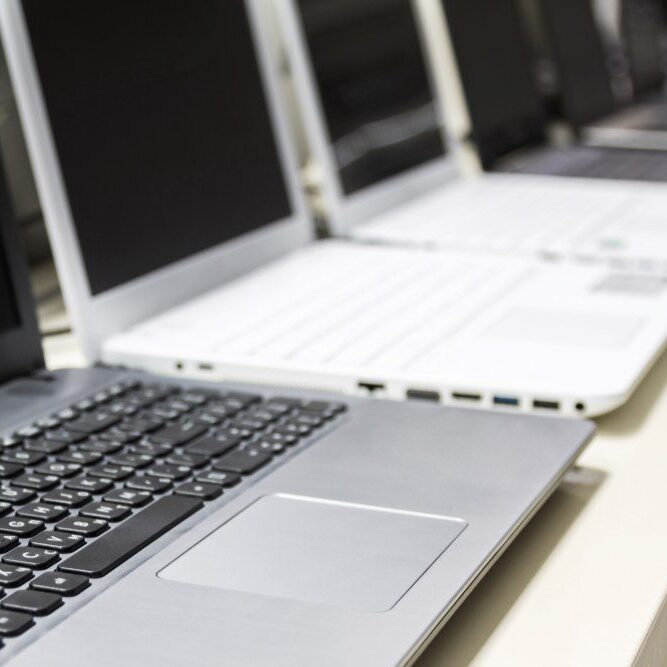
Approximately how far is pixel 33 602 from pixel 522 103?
1322 mm

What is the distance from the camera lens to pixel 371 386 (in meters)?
0.73

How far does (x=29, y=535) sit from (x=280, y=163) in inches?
25.1

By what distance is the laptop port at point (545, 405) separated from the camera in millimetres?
681

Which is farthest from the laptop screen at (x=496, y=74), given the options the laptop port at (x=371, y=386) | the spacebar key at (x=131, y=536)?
the spacebar key at (x=131, y=536)

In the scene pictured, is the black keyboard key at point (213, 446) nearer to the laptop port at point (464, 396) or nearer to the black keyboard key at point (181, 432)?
the black keyboard key at point (181, 432)

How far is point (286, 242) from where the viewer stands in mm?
1083

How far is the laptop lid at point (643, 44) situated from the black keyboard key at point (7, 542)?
1.74 m

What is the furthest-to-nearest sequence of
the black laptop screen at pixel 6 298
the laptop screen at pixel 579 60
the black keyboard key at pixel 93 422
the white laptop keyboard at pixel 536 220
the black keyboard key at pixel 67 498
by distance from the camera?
the laptop screen at pixel 579 60 → the white laptop keyboard at pixel 536 220 → the black laptop screen at pixel 6 298 → the black keyboard key at pixel 93 422 → the black keyboard key at pixel 67 498

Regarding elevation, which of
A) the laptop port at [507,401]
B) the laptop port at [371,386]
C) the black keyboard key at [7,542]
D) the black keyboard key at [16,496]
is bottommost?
the laptop port at [507,401]

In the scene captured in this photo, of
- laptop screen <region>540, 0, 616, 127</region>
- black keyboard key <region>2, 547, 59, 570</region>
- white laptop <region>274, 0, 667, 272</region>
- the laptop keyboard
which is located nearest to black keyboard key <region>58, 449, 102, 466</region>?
the laptop keyboard

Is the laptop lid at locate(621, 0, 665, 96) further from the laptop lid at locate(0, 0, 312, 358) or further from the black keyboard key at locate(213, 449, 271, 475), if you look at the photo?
the black keyboard key at locate(213, 449, 271, 475)

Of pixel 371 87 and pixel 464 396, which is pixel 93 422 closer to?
pixel 464 396

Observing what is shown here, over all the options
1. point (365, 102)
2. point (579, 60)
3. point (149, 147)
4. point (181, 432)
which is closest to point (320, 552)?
point (181, 432)

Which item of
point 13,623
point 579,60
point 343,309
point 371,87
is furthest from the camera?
point 579,60
